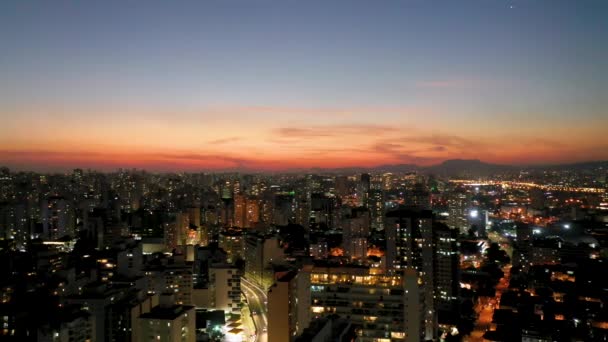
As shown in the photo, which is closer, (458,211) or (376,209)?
(458,211)

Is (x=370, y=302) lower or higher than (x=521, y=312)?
higher

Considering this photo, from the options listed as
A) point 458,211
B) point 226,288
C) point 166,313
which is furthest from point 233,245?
point 458,211

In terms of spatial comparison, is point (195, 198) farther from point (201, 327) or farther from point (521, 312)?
point (521, 312)

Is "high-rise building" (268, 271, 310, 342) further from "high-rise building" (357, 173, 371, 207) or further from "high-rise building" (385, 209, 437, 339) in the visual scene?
"high-rise building" (357, 173, 371, 207)

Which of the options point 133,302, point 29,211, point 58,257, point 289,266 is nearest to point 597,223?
point 289,266

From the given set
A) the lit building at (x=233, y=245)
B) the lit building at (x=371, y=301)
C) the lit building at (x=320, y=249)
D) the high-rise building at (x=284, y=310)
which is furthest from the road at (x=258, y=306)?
the lit building at (x=320, y=249)

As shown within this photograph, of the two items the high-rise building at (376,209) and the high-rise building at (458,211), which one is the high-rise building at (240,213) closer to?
the high-rise building at (376,209)

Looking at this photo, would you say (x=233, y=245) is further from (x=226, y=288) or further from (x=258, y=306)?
(x=226, y=288)
